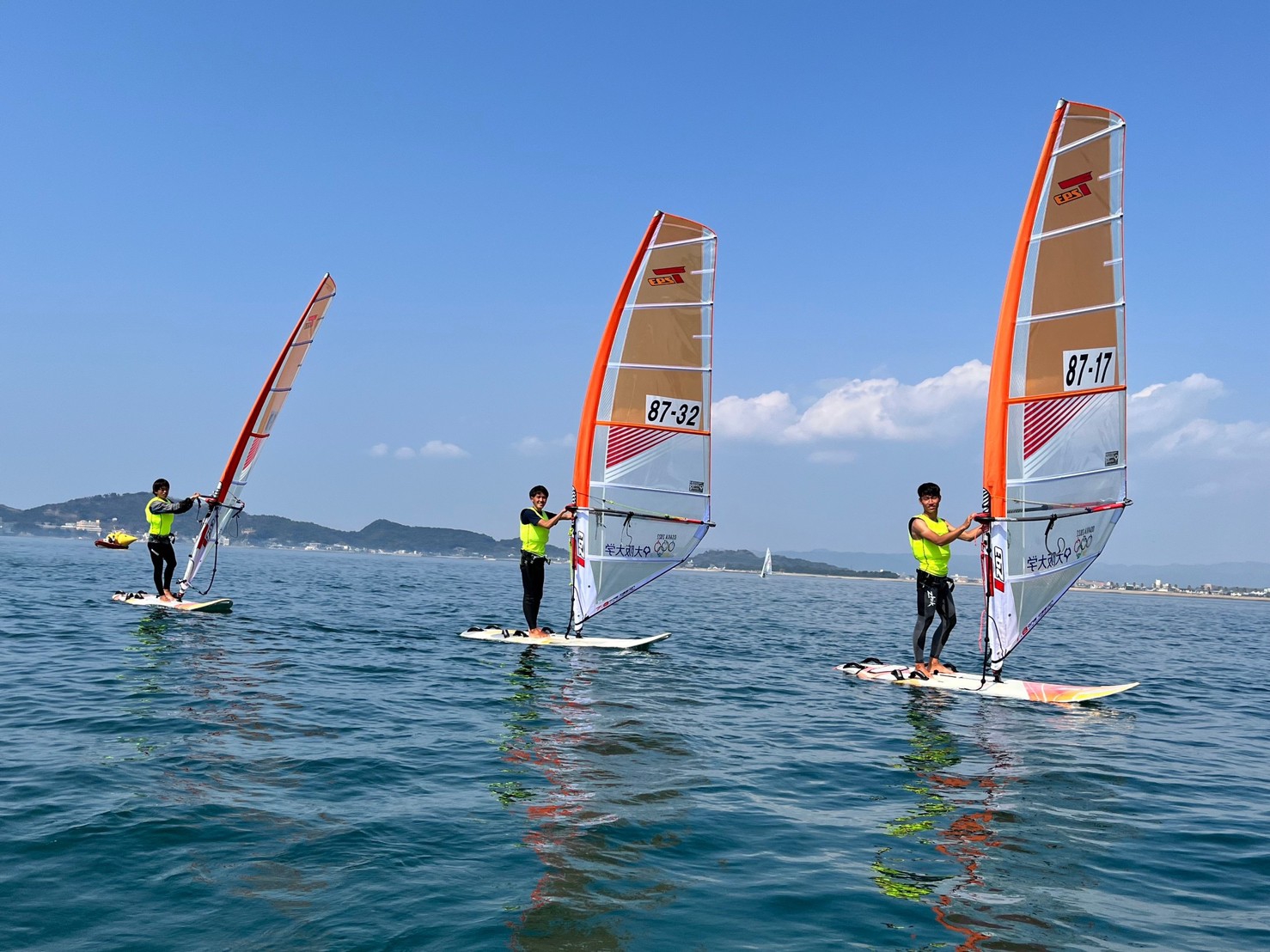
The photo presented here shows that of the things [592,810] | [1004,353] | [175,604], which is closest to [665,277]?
[1004,353]

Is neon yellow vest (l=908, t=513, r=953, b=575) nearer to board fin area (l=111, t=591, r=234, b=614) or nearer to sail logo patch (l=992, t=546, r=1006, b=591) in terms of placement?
sail logo patch (l=992, t=546, r=1006, b=591)

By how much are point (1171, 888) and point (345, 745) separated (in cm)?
636

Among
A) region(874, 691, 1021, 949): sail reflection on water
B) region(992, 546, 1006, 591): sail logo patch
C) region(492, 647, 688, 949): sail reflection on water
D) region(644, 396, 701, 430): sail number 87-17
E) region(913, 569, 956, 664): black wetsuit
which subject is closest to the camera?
region(492, 647, 688, 949): sail reflection on water

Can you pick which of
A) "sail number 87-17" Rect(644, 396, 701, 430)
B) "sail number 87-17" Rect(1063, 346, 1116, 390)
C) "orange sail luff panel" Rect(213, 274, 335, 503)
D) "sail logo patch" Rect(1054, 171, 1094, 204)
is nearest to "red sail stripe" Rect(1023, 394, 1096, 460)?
"sail number 87-17" Rect(1063, 346, 1116, 390)

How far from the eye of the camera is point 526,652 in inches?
611

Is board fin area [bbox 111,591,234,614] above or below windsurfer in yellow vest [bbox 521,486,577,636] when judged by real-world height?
below

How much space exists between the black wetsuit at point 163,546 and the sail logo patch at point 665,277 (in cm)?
1031

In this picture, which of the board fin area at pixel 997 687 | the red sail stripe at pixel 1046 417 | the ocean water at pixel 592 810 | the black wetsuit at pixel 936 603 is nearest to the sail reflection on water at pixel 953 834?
the ocean water at pixel 592 810

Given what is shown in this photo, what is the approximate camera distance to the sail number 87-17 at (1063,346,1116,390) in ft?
40.8

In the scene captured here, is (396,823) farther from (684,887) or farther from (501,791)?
(684,887)

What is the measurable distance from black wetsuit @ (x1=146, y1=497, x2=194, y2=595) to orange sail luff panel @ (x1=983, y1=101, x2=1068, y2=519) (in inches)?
588

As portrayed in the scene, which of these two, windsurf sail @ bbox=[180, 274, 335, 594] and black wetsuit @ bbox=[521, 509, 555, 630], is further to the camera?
windsurf sail @ bbox=[180, 274, 335, 594]

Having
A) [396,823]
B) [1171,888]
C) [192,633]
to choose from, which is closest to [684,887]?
[396,823]

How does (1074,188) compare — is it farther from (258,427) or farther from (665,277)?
(258,427)
